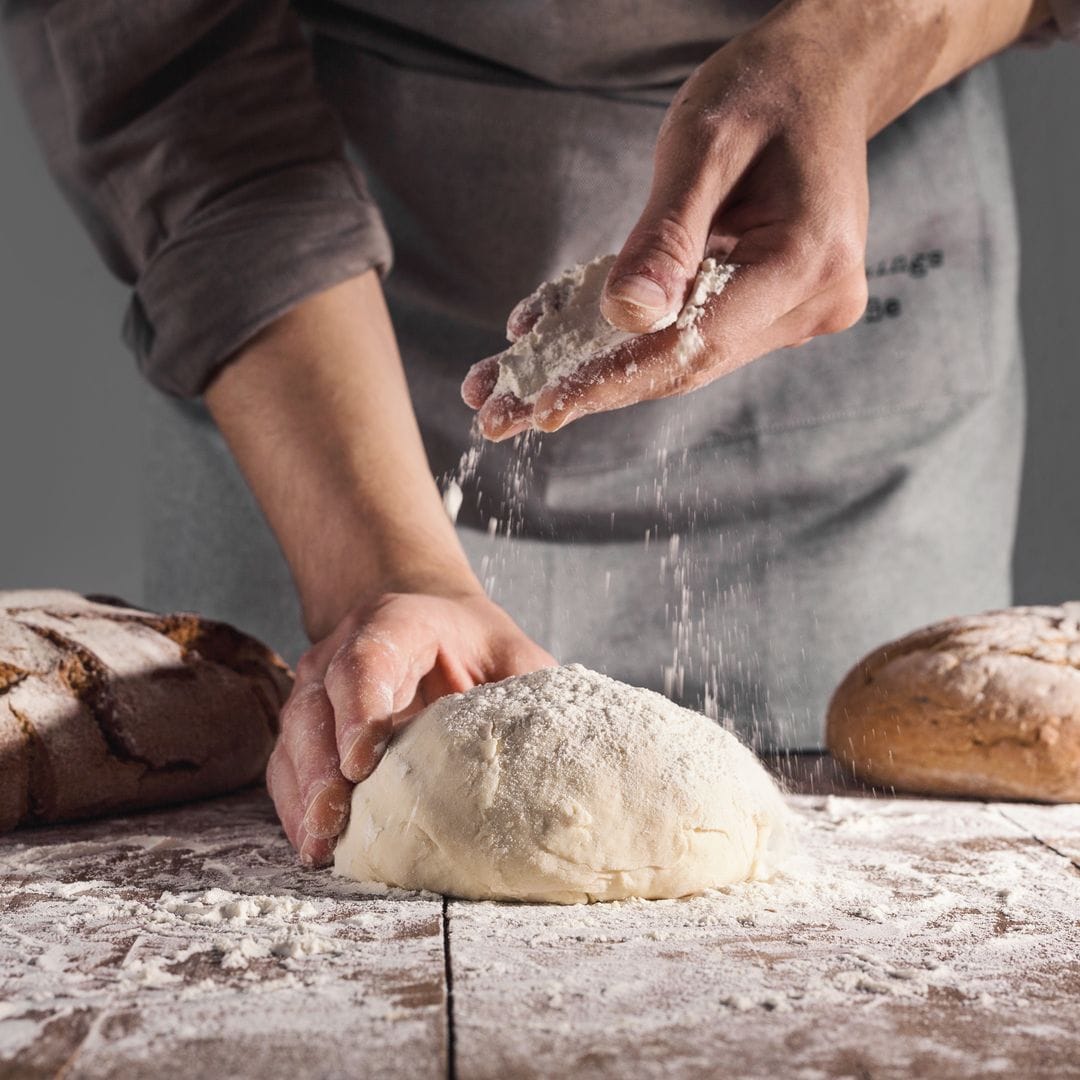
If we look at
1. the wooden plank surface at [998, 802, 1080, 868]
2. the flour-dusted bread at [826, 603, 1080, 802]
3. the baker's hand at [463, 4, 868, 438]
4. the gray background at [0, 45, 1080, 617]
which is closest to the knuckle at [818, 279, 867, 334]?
the baker's hand at [463, 4, 868, 438]

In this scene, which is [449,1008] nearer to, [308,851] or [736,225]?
[308,851]

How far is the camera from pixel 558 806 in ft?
3.44

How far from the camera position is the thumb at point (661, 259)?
1.06 m

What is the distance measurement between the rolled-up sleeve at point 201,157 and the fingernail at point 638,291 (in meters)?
0.64

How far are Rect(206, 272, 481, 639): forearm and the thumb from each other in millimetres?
460

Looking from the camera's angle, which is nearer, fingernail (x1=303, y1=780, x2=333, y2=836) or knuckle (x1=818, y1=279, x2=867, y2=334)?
fingernail (x1=303, y1=780, x2=333, y2=836)

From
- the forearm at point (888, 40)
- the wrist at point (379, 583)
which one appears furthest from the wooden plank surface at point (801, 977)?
the forearm at point (888, 40)

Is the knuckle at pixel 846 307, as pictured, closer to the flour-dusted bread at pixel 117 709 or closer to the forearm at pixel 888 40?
the forearm at pixel 888 40

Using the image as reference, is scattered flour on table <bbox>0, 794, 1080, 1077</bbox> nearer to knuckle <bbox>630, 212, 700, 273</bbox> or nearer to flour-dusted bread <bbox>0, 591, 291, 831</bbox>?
flour-dusted bread <bbox>0, 591, 291, 831</bbox>

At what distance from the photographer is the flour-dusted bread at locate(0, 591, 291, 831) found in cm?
136

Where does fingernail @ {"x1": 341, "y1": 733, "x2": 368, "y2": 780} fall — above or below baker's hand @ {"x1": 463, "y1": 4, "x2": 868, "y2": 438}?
below

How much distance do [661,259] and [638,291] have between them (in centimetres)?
4

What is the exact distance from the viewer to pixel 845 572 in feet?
6.56

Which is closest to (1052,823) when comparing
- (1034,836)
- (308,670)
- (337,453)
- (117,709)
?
(1034,836)
